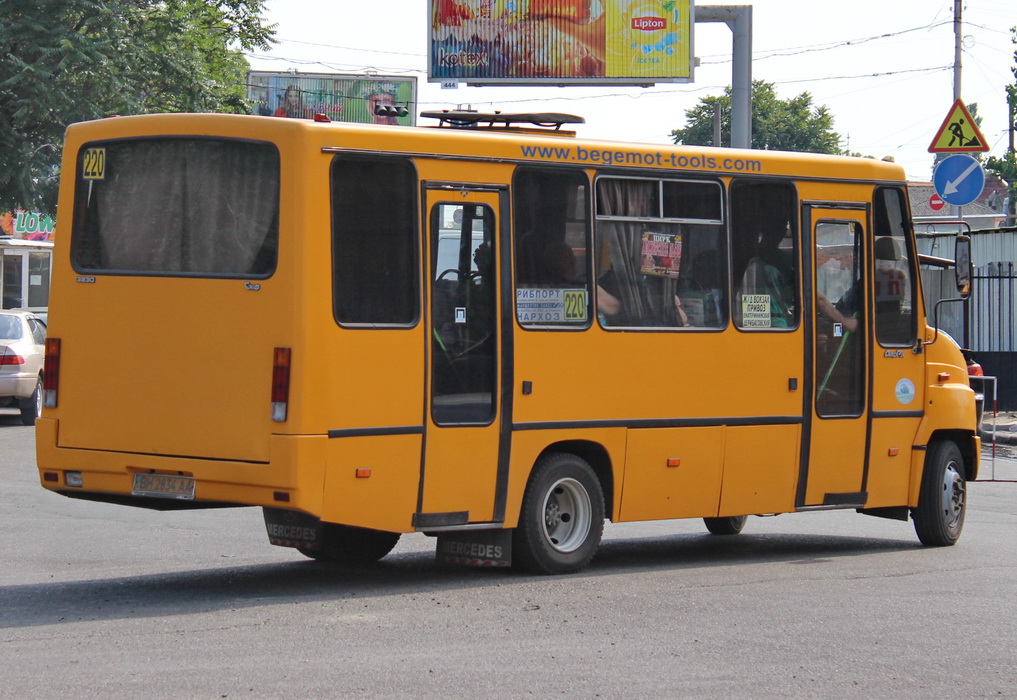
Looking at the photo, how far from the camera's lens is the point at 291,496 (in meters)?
8.24

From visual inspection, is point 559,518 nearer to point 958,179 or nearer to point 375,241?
point 375,241

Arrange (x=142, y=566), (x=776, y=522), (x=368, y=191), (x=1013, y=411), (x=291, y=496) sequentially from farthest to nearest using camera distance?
(x=1013, y=411)
(x=776, y=522)
(x=142, y=566)
(x=368, y=191)
(x=291, y=496)

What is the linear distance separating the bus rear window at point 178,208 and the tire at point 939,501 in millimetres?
5781

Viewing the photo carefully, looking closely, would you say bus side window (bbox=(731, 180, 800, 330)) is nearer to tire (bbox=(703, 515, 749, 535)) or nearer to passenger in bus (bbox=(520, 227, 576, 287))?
passenger in bus (bbox=(520, 227, 576, 287))

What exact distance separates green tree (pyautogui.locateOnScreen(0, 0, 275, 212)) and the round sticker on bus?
18878mm

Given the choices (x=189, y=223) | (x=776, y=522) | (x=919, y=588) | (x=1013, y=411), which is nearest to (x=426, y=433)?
(x=189, y=223)

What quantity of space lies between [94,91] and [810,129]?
71157 mm

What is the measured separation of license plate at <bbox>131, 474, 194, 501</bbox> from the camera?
28.0 ft

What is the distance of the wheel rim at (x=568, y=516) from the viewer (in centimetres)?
978

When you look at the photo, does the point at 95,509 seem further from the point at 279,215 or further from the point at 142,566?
the point at 279,215

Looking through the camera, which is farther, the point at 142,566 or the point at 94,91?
the point at 94,91

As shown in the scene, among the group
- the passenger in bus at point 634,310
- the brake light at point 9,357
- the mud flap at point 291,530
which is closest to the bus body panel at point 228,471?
the mud flap at point 291,530

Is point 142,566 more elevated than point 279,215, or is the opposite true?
point 279,215

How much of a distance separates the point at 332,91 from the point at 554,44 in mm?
19338
